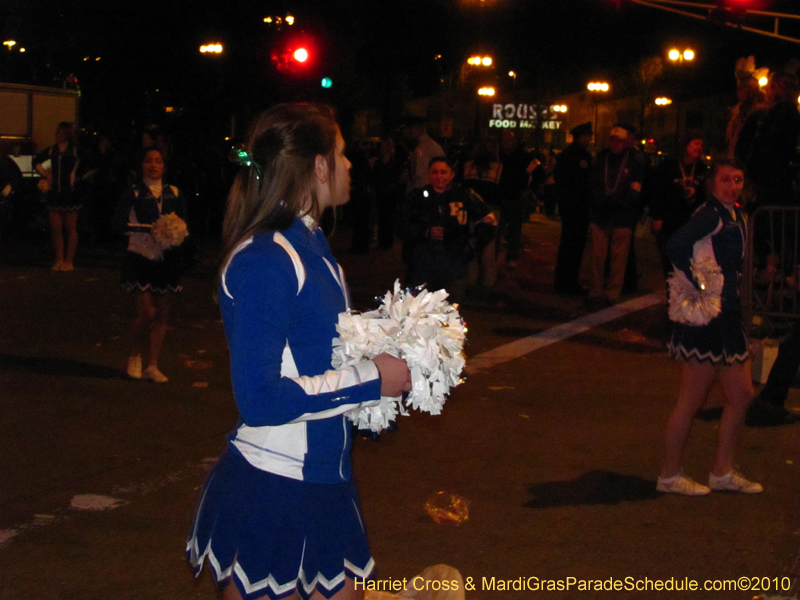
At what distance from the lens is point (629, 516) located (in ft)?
16.6

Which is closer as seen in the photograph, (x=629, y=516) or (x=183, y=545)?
(x=183, y=545)

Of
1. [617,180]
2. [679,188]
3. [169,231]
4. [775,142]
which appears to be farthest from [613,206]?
[169,231]

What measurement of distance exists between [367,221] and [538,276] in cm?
385

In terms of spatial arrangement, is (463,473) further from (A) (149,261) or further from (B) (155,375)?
(A) (149,261)

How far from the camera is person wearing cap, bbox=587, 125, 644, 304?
11500 millimetres

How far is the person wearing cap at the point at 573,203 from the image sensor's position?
12680 millimetres

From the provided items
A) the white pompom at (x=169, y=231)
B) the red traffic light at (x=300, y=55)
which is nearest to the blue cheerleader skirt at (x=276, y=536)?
the white pompom at (x=169, y=231)

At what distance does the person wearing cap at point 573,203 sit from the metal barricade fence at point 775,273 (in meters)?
3.58

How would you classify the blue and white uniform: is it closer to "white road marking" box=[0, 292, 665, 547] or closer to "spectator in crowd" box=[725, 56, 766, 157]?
"white road marking" box=[0, 292, 665, 547]

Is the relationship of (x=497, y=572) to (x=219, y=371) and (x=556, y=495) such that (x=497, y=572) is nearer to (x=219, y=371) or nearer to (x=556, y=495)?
(x=556, y=495)

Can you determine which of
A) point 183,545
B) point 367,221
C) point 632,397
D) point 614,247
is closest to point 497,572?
point 183,545

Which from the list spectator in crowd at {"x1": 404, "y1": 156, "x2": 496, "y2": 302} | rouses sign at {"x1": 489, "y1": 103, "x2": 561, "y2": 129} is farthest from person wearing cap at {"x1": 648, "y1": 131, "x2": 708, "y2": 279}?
rouses sign at {"x1": 489, "y1": 103, "x2": 561, "y2": 129}

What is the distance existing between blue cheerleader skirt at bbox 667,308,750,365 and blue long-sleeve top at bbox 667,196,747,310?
0.27 feet

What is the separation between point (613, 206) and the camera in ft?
38.3
